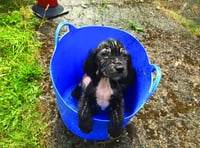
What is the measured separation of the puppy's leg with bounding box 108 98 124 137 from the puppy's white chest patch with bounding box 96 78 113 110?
0.06m

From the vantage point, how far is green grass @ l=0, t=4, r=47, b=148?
2910 millimetres

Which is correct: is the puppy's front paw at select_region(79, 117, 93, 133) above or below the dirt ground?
above

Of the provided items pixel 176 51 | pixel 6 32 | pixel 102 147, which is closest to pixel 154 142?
pixel 102 147

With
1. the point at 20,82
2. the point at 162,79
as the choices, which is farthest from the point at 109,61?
the point at 162,79

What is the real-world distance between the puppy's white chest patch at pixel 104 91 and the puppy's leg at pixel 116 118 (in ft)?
0.19

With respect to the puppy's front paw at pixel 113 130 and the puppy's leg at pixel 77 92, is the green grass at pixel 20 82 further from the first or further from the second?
the puppy's front paw at pixel 113 130

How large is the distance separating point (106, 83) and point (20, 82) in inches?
38.6

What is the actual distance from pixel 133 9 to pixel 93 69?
2.26 meters

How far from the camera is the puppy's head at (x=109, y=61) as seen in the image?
2.44m

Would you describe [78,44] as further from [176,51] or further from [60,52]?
[176,51]

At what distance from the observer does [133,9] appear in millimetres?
4668

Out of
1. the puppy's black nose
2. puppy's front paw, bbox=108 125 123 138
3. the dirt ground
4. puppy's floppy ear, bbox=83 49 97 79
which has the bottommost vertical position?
the dirt ground

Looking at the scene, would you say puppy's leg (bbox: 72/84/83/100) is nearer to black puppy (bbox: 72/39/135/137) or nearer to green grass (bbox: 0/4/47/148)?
black puppy (bbox: 72/39/135/137)

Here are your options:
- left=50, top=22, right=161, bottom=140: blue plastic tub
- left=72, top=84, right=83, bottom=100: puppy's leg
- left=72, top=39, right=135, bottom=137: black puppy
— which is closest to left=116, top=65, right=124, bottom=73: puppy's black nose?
left=72, top=39, right=135, bottom=137: black puppy
